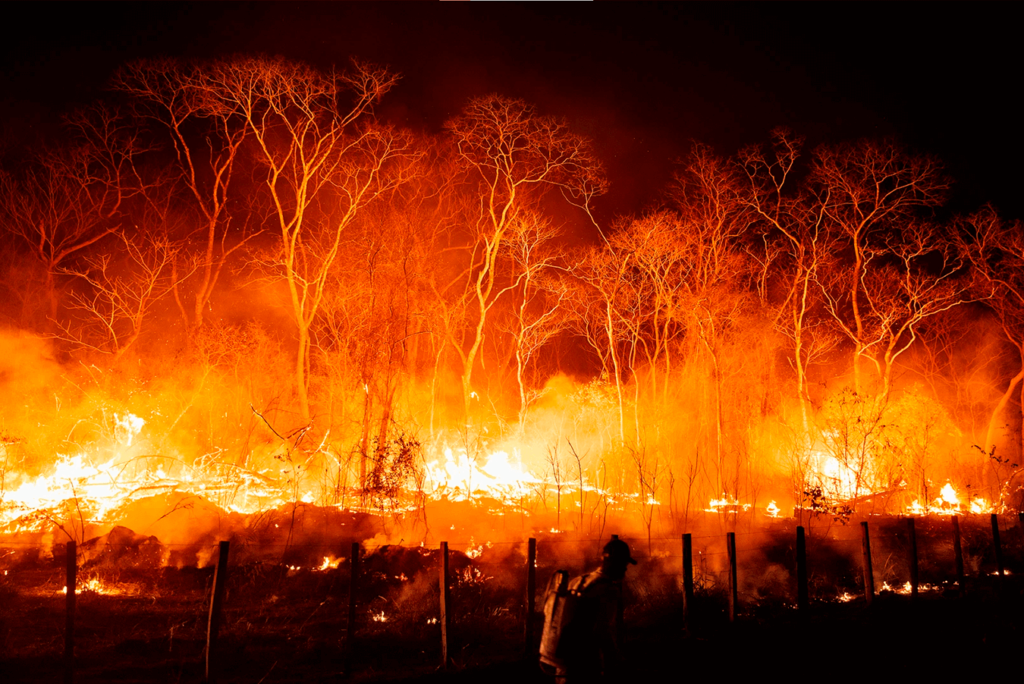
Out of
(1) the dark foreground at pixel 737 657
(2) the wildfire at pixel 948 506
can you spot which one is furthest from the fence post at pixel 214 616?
(2) the wildfire at pixel 948 506

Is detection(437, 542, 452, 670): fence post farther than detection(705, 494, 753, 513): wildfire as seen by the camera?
No

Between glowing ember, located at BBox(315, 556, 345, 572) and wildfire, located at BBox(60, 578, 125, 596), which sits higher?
glowing ember, located at BBox(315, 556, 345, 572)

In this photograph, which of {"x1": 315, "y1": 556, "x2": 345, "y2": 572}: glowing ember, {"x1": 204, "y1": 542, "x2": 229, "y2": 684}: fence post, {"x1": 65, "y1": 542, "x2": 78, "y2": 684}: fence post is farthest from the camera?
{"x1": 315, "y1": 556, "x2": 345, "y2": 572}: glowing ember

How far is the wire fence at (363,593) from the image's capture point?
361 inches

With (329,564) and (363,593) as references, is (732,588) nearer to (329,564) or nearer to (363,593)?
(363,593)

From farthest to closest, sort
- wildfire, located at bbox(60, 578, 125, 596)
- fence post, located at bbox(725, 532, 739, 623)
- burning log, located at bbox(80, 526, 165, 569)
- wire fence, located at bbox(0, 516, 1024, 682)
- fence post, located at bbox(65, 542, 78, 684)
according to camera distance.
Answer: burning log, located at bbox(80, 526, 165, 569) → wildfire, located at bbox(60, 578, 125, 596) → fence post, located at bbox(725, 532, 739, 623) → wire fence, located at bbox(0, 516, 1024, 682) → fence post, located at bbox(65, 542, 78, 684)

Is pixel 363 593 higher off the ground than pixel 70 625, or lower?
lower

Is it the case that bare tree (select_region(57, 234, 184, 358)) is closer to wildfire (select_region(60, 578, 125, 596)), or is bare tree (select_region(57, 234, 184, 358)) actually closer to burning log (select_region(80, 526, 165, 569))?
burning log (select_region(80, 526, 165, 569))

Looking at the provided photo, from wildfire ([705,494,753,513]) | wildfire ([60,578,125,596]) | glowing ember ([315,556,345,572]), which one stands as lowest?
wildfire ([60,578,125,596])

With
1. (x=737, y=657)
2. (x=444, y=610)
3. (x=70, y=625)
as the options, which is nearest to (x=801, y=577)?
(x=737, y=657)

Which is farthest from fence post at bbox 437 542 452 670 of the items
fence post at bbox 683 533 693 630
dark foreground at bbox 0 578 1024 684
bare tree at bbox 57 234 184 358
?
bare tree at bbox 57 234 184 358

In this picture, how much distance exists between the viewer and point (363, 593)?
12266 mm

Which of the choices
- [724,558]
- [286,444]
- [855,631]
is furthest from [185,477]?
[855,631]

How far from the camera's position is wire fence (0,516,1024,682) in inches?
361
